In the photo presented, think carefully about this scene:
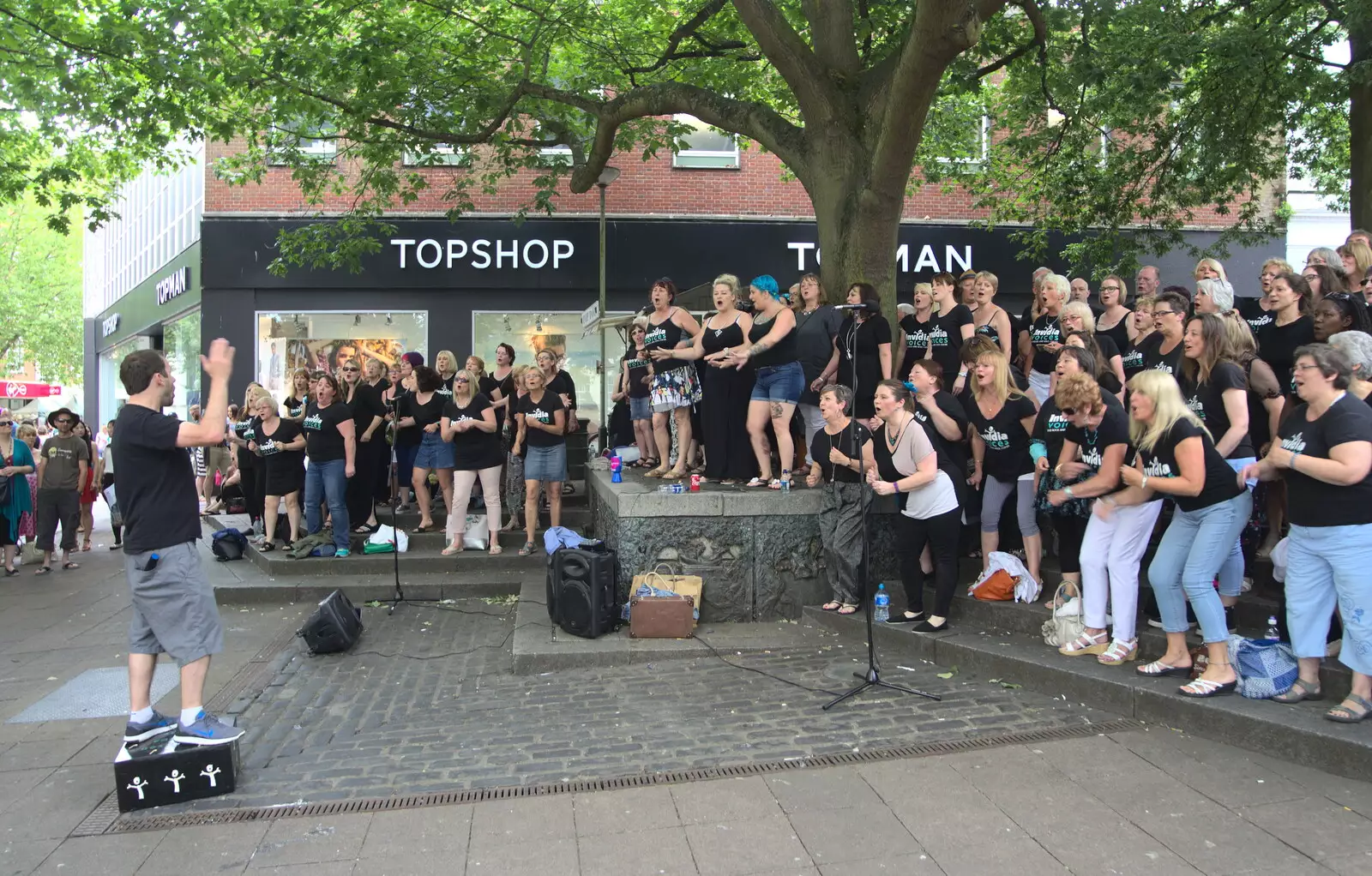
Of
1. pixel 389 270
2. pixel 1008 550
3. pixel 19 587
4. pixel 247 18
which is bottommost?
pixel 19 587

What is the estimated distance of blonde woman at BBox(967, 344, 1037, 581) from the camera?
6.58 metres

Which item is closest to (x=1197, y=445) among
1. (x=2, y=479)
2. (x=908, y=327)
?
(x=908, y=327)

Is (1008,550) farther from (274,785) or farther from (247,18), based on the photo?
(247,18)

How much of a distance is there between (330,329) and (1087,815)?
15.7 m

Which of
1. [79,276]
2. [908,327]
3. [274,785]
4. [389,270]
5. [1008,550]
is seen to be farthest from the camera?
[79,276]

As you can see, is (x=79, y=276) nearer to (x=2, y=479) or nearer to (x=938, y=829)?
(x=2, y=479)

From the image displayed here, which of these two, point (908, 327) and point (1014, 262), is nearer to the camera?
point (908, 327)

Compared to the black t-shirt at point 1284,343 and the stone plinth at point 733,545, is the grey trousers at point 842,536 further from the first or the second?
the black t-shirt at point 1284,343

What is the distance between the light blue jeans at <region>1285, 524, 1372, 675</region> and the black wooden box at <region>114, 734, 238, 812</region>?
526cm

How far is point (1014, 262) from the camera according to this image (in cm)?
1712

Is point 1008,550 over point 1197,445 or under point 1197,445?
under

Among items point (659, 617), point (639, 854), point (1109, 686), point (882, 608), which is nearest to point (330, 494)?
point (659, 617)

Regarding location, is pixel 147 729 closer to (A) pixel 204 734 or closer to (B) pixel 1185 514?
(A) pixel 204 734

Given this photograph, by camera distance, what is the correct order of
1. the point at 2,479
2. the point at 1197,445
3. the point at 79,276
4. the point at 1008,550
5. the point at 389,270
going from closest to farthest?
the point at 1197,445 → the point at 1008,550 → the point at 2,479 → the point at 389,270 → the point at 79,276
